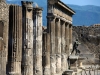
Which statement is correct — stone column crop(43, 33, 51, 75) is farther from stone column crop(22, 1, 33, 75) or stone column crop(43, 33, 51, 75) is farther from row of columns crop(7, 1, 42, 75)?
stone column crop(22, 1, 33, 75)

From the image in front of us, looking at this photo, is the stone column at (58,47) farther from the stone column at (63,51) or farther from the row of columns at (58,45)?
the stone column at (63,51)

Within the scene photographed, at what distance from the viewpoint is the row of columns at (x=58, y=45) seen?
97.2ft

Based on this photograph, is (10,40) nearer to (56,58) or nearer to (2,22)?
(2,22)

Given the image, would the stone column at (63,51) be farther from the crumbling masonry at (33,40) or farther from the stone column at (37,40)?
the stone column at (37,40)

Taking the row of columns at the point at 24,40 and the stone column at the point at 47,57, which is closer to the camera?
the row of columns at the point at 24,40

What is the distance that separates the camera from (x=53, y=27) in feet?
99.5

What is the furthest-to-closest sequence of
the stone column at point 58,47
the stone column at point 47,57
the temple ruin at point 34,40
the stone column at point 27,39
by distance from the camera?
1. the stone column at point 58,47
2. the stone column at point 47,57
3. the stone column at point 27,39
4. the temple ruin at point 34,40

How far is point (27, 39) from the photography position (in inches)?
830

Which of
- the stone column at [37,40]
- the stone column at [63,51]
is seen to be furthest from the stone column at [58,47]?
the stone column at [37,40]

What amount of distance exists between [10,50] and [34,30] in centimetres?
622

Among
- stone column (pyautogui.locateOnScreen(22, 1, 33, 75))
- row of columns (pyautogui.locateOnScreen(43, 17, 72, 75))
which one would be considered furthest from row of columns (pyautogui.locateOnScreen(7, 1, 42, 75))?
row of columns (pyautogui.locateOnScreen(43, 17, 72, 75))

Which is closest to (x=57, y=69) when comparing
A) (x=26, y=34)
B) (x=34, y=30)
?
(x=34, y=30)

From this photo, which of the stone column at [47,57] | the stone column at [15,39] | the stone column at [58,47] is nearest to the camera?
the stone column at [15,39]

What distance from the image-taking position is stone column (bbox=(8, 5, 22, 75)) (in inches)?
693
